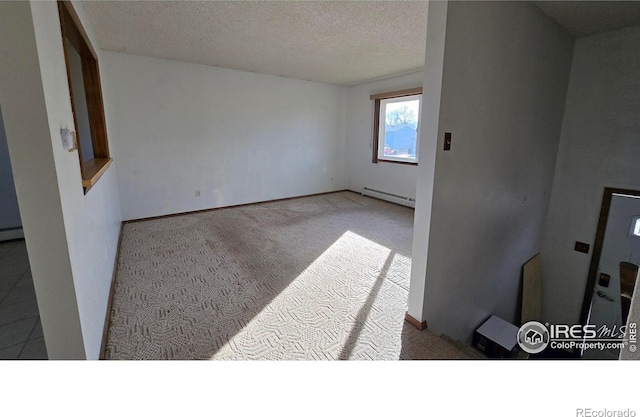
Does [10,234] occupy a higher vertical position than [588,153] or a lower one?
lower

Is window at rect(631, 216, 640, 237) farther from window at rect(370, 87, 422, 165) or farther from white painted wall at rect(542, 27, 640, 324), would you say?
window at rect(370, 87, 422, 165)

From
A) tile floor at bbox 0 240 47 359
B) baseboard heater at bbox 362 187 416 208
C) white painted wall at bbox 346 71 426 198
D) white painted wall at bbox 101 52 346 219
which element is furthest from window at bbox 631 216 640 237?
tile floor at bbox 0 240 47 359

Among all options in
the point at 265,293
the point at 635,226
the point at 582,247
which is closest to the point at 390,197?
the point at 582,247

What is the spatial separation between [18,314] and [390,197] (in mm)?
5017

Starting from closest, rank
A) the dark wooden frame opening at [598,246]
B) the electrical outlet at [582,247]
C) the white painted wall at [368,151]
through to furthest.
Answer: the dark wooden frame opening at [598,246], the electrical outlet at [582,247], the white painted wall at [368,151]

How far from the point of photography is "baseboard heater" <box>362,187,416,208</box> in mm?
5219

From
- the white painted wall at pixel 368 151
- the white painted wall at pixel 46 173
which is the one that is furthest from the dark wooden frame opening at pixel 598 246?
the white painted wall at pixel 46 173

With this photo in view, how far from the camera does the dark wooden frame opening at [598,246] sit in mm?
2946

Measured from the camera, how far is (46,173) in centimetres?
112

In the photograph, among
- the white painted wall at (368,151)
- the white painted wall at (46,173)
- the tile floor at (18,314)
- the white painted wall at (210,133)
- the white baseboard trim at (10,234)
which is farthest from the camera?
the white painted wall at (368,151)

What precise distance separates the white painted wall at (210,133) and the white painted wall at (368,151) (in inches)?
14.5

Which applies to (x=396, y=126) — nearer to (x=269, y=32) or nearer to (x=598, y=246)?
(x=269, y=32)

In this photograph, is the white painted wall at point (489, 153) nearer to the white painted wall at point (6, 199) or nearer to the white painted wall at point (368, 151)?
the white painted wall at point (368, 151)
